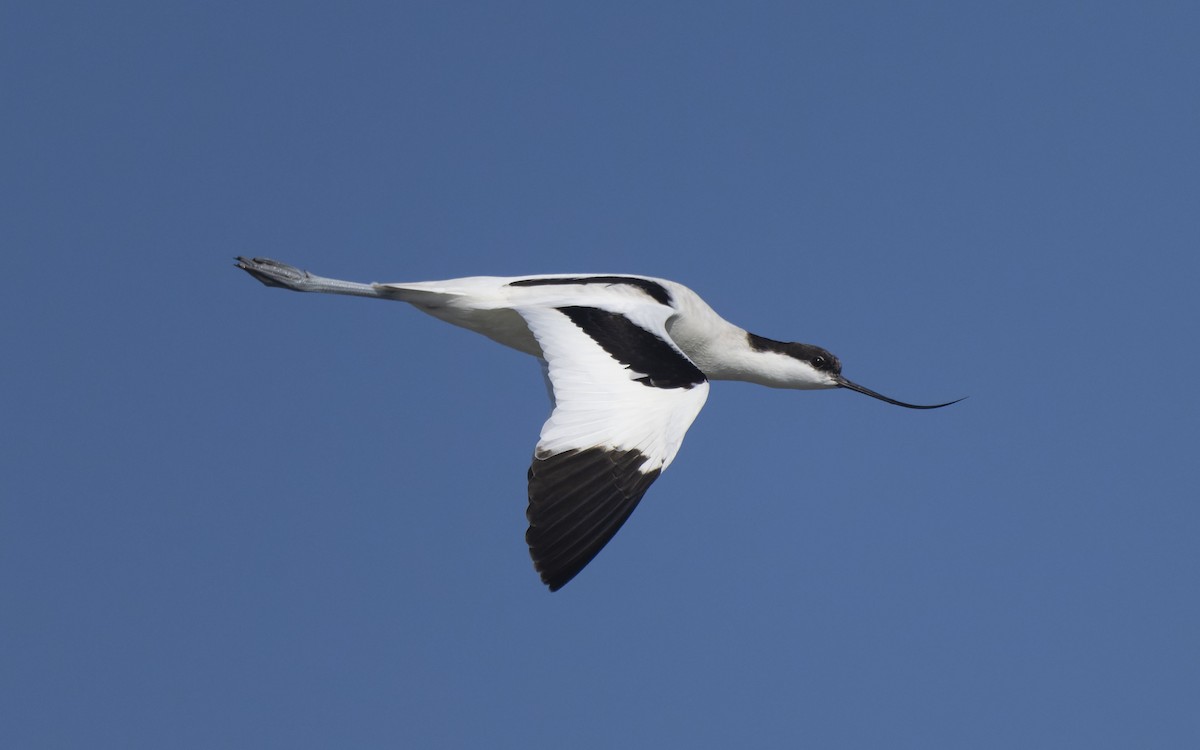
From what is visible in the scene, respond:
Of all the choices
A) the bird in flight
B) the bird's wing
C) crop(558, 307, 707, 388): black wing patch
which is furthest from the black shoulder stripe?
the bird's wing

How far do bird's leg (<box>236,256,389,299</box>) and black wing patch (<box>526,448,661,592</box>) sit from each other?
9.94ft

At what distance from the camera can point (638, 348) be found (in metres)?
8.71

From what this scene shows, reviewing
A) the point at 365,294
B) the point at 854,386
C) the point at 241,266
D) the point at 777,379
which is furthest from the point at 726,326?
the point at 241,266

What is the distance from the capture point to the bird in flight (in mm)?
7566

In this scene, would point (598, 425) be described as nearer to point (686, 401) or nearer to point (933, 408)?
point (686, 401)

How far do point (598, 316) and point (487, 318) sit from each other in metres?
1.08

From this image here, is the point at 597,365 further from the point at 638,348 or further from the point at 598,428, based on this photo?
the point at 598,428

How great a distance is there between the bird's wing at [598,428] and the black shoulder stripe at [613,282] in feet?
2.79

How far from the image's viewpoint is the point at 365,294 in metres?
10.3

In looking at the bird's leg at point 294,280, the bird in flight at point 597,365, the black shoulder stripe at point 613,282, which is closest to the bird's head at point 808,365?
the bird in flight at point 597,365

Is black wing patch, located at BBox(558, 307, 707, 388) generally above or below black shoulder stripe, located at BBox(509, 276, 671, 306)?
below

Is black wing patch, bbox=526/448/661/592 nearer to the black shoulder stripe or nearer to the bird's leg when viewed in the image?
the black shoulder stripe

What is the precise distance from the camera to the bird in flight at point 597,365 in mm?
7566

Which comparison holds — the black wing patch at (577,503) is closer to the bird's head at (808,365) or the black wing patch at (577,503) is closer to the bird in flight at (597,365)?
the bird in flight at (597,365)
